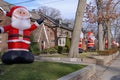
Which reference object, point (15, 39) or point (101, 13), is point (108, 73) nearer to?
point (15, 39)

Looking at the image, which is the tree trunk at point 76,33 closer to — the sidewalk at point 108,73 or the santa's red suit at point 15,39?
the sidewalk at point 108,73

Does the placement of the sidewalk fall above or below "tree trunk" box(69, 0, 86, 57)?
below

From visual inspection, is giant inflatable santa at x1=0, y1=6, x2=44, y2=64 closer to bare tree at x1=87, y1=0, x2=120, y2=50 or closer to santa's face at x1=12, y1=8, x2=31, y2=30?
santa's face at x1=12, y1=8, x2=31, y2=30

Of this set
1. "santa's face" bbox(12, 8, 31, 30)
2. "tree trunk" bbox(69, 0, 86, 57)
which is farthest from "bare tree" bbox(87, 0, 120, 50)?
"santa's face" bbox(12, 8, 31, 30)

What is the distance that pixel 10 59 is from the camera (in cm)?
993

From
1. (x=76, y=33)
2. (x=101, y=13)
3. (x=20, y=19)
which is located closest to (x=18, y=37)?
(x=20, y=19)

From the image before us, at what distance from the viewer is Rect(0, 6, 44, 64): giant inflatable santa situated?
10.0 m

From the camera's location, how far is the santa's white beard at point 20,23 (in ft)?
33.3

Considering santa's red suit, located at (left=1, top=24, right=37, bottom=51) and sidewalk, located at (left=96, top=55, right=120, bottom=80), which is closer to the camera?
santa's red suit, located at (left=1, top=24, right=37, bottom=51)

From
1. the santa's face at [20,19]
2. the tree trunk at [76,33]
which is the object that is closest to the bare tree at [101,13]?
the tree trunk at [76,33]

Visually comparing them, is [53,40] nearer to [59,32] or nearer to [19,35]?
[59,32]

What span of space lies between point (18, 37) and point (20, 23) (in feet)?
1.83

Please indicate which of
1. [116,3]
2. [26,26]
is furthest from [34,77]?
[116,3]

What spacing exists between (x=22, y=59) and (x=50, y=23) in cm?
4419
